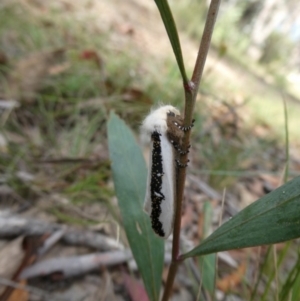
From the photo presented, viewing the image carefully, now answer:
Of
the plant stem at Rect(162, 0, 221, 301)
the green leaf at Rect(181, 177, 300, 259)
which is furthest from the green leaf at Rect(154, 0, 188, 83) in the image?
the green leaf at Rect(181, 177, 300, 259)

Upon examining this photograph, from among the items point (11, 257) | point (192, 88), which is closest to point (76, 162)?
point (11, 257)

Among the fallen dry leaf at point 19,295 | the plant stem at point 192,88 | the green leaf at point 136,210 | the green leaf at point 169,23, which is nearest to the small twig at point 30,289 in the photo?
the fallen dry leaf at point 19,295

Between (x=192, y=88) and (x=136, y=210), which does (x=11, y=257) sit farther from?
(x=192, y=88)

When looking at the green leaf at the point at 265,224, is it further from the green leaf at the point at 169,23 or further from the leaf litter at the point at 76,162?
the leaf litter at the point at 76,162

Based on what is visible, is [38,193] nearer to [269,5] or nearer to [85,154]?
[85,154]

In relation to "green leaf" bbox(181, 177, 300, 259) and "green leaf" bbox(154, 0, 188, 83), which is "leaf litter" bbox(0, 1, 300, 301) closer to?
"green leaf" bbox(181, 177, 300, 259)
